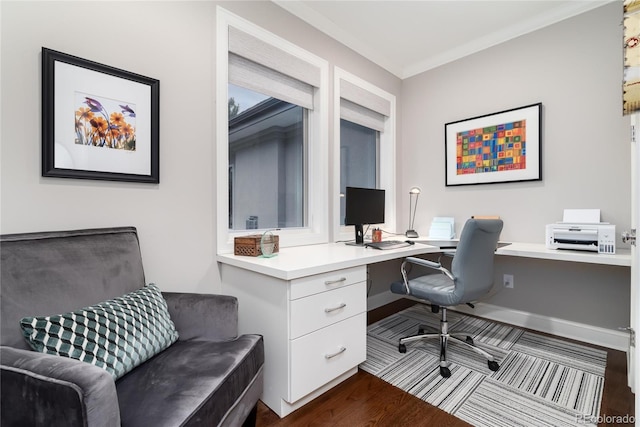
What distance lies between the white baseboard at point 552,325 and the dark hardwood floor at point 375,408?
0.49 metres

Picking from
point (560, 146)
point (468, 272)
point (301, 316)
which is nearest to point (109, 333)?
point (301, 316)

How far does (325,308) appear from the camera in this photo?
158 centimetres

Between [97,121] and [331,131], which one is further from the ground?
[331,131]

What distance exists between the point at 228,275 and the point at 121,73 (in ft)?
4.06

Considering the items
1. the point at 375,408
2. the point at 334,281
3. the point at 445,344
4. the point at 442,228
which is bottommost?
the point at 375,408

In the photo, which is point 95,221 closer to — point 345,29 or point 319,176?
point 319,176

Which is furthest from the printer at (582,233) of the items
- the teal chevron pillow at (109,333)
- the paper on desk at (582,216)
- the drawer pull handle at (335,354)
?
the teal chevron pillow at (109,333)

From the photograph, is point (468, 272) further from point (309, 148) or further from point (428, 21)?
point (428, 21)

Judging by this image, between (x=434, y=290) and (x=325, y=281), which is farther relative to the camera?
(x=434, y=290)

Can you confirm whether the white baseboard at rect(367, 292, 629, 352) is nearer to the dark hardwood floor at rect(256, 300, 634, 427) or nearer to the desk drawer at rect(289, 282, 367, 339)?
the dark hardwood floor at rect(256, 300, 634, 427)

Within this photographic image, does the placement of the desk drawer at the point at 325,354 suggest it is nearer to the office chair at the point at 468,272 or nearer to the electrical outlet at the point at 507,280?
the office chair at the point at 468,272

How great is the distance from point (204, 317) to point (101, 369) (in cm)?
64

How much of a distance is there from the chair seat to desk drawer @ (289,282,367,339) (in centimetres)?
46

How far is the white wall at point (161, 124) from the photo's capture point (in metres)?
1.24
